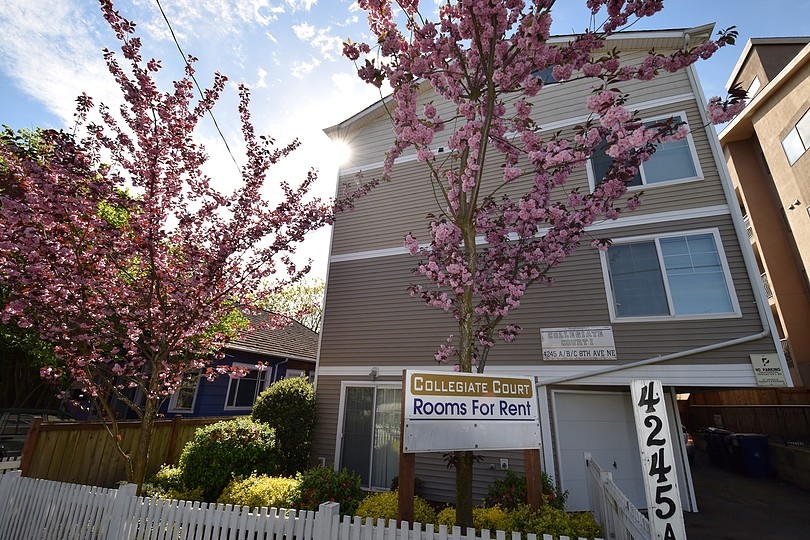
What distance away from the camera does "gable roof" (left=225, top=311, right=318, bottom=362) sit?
1534 centimetres

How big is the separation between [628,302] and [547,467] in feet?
12.6

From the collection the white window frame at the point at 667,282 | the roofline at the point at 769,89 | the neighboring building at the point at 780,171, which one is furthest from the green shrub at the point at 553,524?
the roofline at the point at 769,89

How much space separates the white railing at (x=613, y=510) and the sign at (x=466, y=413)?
3.39ft

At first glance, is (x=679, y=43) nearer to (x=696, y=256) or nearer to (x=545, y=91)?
(x=545, y=91)

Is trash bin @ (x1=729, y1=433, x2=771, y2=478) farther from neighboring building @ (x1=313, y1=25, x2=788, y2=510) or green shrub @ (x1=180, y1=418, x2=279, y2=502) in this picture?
green shrub @ (x1=180, y1=418, x2=279, y2=502)

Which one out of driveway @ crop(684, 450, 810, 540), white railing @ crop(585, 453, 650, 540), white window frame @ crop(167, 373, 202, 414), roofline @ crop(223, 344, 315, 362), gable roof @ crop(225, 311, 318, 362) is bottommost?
driveway @ crop(684, 450, 810, 540)

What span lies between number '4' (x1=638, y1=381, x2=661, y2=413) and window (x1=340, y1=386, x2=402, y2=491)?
6.57 m

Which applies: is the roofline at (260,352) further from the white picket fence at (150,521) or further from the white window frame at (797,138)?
the white window frame at (797,138)

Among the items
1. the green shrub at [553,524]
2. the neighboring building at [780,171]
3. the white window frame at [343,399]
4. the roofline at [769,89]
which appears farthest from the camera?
the neighboring building at [780,171]

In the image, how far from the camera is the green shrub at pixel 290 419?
8.92 meters

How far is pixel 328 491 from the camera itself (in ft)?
21.8

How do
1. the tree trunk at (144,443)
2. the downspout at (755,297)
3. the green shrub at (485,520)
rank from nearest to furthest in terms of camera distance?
1. the green shrub at (485,520)
2. the tree trunk at (144,443)
3. the downspout at (755,297)

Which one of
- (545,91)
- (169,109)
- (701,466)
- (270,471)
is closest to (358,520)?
(270,471)

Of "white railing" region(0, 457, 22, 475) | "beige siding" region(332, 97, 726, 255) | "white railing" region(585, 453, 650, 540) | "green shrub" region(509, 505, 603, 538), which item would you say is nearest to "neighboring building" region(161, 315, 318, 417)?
"beige siding" region(332, 97, 726, 255)
